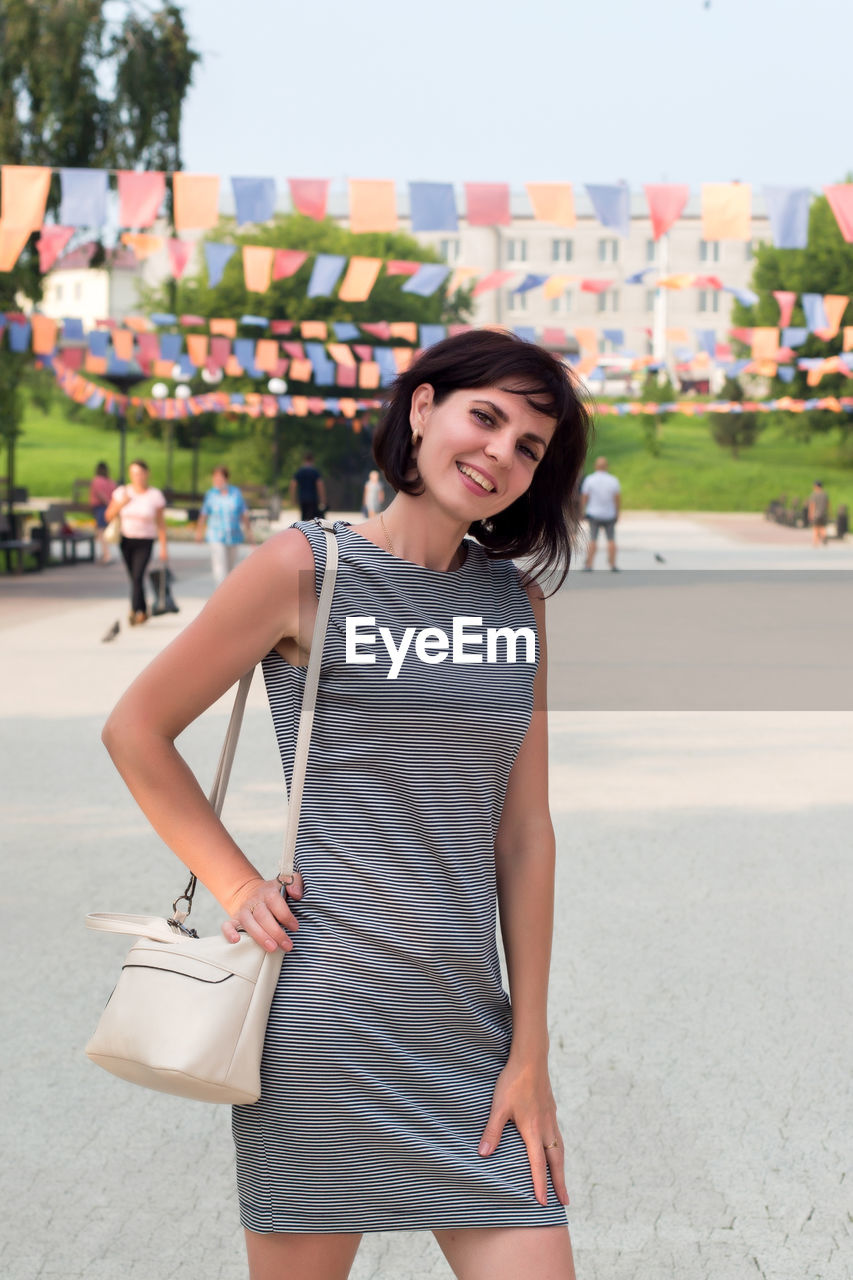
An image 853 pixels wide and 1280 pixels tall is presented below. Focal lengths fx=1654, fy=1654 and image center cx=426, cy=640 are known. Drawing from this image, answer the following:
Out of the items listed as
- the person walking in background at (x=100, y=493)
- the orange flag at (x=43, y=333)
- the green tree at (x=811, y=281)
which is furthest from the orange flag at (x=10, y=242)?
the green tree at (x=811, y=281)

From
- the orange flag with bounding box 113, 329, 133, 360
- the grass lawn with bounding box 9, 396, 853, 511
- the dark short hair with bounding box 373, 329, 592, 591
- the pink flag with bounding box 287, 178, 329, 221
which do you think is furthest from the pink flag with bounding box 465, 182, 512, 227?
the grass lawn with bounding box 9, 396, 853, 511

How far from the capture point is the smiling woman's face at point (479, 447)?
6.97 feet

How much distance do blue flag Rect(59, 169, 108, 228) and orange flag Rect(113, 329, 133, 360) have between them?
47.7 feet

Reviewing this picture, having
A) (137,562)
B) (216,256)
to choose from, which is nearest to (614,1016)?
(137,562)

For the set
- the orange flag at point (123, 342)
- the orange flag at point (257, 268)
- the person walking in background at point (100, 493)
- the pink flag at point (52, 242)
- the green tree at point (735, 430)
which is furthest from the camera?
the green tree at point (735, 430)

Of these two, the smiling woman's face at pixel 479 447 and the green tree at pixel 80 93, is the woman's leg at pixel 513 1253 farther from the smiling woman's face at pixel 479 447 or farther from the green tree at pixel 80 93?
the green tree at pixel 80 93

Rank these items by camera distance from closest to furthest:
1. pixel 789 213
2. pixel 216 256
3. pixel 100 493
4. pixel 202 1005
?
pixel 202 1005, pixel 789 213, pixel 216 256, pixel 100 493

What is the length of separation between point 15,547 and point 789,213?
13043 millimetres

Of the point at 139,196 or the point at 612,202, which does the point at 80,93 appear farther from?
the point at 612,202

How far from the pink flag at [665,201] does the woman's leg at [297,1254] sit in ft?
51.2

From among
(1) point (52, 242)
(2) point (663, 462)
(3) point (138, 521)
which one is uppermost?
(1) point (52, 242)

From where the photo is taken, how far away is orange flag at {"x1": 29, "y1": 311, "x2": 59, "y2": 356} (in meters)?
23.3

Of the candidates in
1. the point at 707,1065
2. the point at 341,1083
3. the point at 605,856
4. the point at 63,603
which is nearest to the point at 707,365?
the point at 63,603

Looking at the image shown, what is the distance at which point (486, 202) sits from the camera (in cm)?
1673
